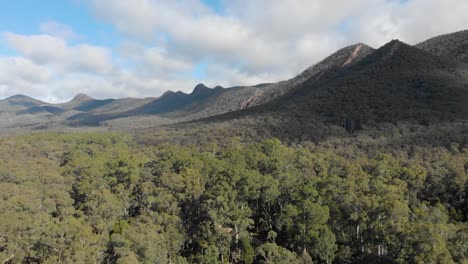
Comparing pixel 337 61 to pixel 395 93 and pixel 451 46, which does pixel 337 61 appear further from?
pixel 395 93

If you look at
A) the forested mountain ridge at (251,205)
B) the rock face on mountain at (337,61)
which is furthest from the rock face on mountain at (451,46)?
the forested mountain ridge at (251,205)

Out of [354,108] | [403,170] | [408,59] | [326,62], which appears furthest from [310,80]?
[403,170]

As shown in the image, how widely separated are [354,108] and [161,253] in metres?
74.0

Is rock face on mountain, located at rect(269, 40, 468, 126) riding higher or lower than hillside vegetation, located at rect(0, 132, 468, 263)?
higher

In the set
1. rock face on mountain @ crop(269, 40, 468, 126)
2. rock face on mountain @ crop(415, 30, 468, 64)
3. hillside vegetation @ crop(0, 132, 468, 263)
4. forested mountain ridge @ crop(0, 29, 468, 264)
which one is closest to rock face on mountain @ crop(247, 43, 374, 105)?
rock face on mountain @ crop(269, 40, 468, 126)

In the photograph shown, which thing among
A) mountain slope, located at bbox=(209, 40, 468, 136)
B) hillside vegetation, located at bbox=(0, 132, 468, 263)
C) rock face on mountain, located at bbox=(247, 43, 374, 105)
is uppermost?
rock face on mountain, located at bbox=(247, 43, 374, 105)

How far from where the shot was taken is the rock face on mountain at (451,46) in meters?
114

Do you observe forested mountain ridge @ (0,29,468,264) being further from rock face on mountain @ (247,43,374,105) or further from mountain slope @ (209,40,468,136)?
rock face on mountain @ (247,43,374,105)

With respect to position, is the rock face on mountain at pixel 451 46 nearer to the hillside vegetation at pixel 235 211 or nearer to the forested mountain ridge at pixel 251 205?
the forested mountain ridge at pixel 251 205

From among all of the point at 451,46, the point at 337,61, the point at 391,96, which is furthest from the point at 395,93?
the point at 337,61

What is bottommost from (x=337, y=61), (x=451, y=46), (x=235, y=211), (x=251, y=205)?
(x=251, y=205)

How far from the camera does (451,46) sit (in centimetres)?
12131

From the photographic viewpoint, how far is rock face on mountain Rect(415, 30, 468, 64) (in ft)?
374

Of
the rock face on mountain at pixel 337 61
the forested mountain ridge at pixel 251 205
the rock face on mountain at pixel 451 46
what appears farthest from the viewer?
the rock face on mountain at pixel 337 61
